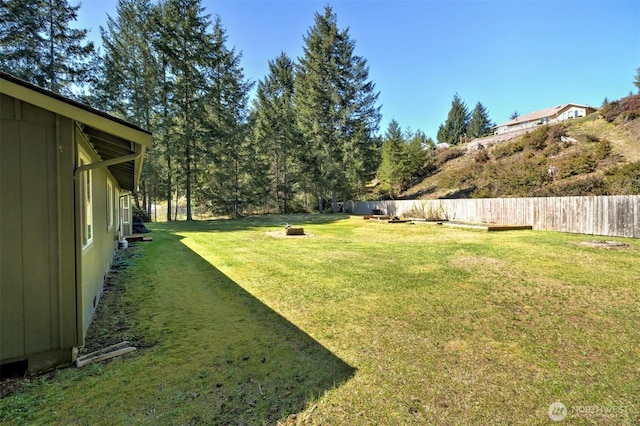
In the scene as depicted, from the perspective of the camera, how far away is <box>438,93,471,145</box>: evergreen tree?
2234 inches

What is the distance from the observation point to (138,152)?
10.8 ft

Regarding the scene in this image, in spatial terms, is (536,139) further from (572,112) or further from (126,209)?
(126,209)

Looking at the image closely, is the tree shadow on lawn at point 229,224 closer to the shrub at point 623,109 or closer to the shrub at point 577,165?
the shrub at point 577,165

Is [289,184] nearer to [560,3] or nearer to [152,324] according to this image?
[560,3]

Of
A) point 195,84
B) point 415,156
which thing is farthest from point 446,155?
point 195,84

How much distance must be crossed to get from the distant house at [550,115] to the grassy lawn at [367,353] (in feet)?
151

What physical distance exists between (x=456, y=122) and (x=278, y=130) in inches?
1586

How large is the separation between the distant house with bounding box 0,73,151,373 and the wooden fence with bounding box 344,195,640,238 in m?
13.4

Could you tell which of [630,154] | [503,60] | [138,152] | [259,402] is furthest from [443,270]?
[630,154]

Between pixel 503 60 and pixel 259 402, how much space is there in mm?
18892

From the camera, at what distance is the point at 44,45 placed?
51.7 feet

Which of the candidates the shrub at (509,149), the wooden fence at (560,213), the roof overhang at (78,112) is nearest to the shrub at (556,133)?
the shrub at (509,149)

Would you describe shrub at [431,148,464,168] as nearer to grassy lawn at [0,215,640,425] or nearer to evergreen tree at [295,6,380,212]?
evergreen tree at [295,6,380,212]

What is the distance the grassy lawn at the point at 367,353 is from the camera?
213 cm
